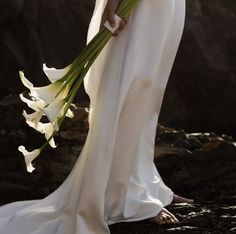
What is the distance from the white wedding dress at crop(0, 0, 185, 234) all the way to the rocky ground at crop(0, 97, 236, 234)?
42 cm

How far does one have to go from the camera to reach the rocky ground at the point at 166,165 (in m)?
3.90

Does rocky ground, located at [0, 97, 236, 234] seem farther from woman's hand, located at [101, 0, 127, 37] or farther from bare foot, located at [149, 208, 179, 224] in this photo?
woman's hand, located at [101, 0, 127, 37]

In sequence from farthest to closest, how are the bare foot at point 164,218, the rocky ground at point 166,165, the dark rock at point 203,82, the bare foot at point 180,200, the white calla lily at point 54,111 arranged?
the dark rock at point 203,82, the rocky ground at point 166,165, the bare foot at point 180,200, the bare foot at point 164,218, the white calla lily at point 54,111

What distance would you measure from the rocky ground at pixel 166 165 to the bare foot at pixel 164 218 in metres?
0.09

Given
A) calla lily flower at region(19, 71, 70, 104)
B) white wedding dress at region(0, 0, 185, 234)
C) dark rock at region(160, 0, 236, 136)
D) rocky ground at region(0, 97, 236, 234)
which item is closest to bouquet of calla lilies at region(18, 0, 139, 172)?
calla lily flower at region(19, 71, 70, 104)

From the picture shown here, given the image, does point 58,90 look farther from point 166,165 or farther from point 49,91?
point 166,165

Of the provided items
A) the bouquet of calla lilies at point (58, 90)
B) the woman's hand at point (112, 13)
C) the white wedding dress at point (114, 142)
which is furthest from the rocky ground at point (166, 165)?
the woman's hand at point (112, 13)

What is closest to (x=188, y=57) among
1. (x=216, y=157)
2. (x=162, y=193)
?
(x=216, y=157)

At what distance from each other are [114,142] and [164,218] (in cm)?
48

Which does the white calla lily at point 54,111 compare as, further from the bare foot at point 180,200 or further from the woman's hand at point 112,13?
the bare foot at point 180,200

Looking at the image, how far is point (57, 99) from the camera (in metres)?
3.05

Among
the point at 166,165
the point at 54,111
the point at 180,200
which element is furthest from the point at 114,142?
the point at 166,165

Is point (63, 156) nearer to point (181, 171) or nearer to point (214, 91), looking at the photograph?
point (181, 171)

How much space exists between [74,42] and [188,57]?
3.84 ft
